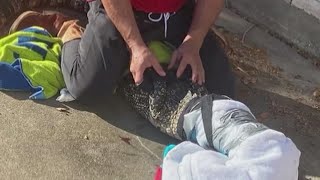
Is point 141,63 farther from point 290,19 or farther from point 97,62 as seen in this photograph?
point 290,19

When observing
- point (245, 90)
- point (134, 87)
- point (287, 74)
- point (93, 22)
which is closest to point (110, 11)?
point (93, 22)

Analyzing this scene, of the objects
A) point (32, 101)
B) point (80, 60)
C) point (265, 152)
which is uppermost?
point (265, 152)

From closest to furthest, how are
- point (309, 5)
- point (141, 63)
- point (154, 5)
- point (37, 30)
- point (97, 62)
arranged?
point (141, 63) < point (97, 62) < point (154, 5) < point (37, 30) < point (309, 5)

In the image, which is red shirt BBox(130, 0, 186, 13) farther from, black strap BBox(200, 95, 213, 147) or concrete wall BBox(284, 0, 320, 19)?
concrete wall BBox(284, 0, 320, 19)

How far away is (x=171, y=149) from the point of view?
251 cm

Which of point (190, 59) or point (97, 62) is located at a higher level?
point (190, 59)

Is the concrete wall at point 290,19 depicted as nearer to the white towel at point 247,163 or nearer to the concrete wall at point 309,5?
the concrete wall at point 309,5

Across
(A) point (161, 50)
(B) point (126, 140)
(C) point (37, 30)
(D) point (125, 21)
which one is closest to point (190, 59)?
(A) point (161, 50)

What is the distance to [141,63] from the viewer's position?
2.77 m

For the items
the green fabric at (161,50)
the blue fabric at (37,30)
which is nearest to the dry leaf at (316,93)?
the green fabric at (161,50)

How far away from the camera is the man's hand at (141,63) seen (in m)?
2.77

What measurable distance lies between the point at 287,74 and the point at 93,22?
992 mm

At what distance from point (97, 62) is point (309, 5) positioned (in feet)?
4.07

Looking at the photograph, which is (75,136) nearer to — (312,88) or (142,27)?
(142,27)
